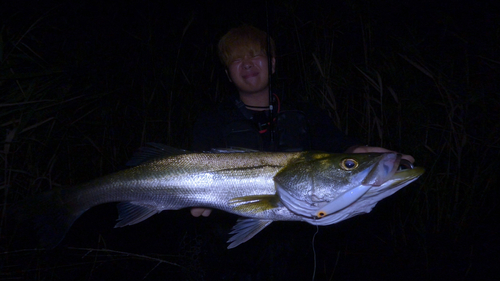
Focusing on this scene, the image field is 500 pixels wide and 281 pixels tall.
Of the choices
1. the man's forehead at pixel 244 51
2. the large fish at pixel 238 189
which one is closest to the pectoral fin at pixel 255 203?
the large fish at pixel 238 189

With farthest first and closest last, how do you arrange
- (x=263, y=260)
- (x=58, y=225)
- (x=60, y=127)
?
1. (x=60, y=127)
2. (x=263, y=260)
3. (x=58, y=225)

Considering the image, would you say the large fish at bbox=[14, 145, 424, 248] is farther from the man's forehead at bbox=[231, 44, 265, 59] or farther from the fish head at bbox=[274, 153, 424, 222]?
the man's forehead at bbox=[231, 44, 265, 59]

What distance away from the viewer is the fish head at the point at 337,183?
4.42 ft

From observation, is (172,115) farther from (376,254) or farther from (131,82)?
(376,254)

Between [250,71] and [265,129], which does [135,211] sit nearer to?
[265,129]

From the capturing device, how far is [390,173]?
1324 millimetres

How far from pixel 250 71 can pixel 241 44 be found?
242mm

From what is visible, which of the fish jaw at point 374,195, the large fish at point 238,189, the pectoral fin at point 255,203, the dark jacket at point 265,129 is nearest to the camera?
the fish jaw at point 374,195

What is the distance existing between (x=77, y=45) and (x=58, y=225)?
2.16 m

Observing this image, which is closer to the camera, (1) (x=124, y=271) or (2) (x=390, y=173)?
(2) (x=390, y=173)

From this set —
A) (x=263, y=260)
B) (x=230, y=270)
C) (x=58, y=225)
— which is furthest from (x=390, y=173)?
(x=58, y=225)

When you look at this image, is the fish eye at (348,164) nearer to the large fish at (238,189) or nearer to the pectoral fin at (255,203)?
the large fish at (238,189)

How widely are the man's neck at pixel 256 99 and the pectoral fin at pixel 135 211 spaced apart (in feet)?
3.94

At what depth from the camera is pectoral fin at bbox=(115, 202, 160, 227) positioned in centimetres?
179
